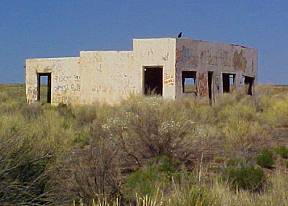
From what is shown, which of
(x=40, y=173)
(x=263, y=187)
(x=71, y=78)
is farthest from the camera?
(x=71, y=78)

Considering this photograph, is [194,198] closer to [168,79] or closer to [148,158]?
[148,158]

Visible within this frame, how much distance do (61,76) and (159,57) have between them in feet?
22.5

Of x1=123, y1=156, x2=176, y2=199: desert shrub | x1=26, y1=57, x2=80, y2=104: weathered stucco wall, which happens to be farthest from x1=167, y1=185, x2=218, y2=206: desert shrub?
x1=26, y1=57, x2=80, y2=104: weathered stucco wall

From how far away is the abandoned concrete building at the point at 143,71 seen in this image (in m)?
31.4

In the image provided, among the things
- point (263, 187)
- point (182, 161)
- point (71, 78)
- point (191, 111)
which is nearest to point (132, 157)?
point (182, 161)

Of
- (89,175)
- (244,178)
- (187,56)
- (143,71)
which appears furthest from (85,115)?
(89,175)

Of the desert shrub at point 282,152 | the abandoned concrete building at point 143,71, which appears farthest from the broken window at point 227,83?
the desert shrub at point 282,152

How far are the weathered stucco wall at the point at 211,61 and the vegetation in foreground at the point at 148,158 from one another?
75.3 inches

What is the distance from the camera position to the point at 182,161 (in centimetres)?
1653

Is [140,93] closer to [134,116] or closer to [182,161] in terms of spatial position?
[134,116]

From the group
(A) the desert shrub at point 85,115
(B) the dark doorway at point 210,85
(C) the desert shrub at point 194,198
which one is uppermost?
(B) the dark doorway at point 210,85

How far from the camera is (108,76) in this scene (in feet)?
109

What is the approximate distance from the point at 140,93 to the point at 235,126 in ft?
31.2

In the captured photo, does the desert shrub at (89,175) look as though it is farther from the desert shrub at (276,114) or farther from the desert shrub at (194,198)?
the desert shrub at (276,114)
